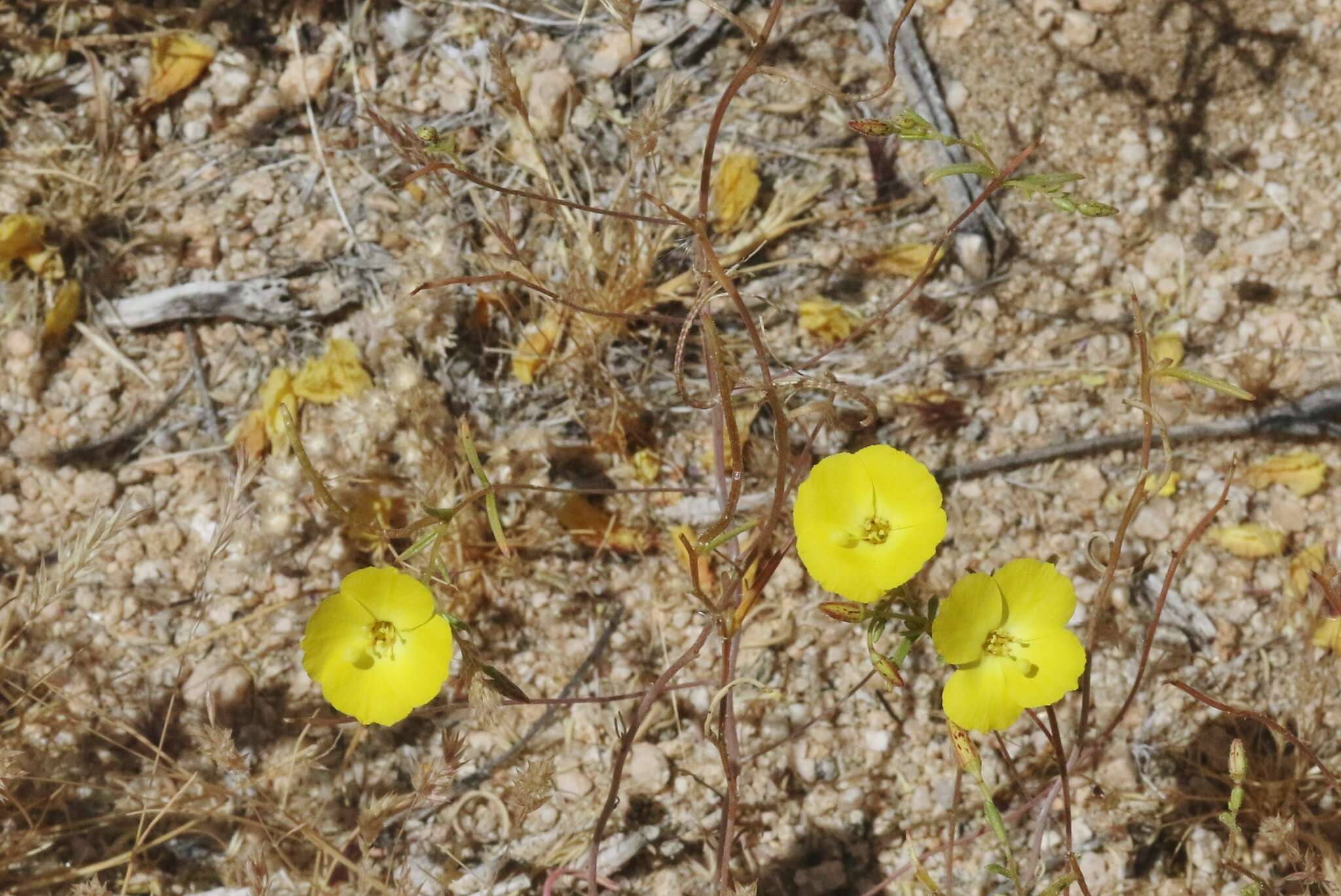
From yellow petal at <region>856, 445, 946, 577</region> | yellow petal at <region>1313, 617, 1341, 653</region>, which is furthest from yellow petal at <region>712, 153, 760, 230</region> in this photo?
yellow petal at <region>1313, 617, 1341, 653</region>

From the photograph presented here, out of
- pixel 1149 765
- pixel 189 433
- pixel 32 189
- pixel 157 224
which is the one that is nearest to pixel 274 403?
pixel 189 433

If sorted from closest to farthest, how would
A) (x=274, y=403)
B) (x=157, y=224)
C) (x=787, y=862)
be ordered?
(x=787, y=862)
(x=274, y=403)
(x=157, y=224)

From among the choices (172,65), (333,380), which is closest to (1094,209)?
(333,380)

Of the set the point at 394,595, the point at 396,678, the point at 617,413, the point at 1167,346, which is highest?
the point at 1167,346

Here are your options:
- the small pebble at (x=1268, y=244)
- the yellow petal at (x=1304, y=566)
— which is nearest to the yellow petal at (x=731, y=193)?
the small pebble at (x=1268, y=244)

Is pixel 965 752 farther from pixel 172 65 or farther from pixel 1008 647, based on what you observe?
pixel 172 65

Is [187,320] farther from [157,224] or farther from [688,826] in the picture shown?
[688,826]

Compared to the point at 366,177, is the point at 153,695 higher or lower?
lower
